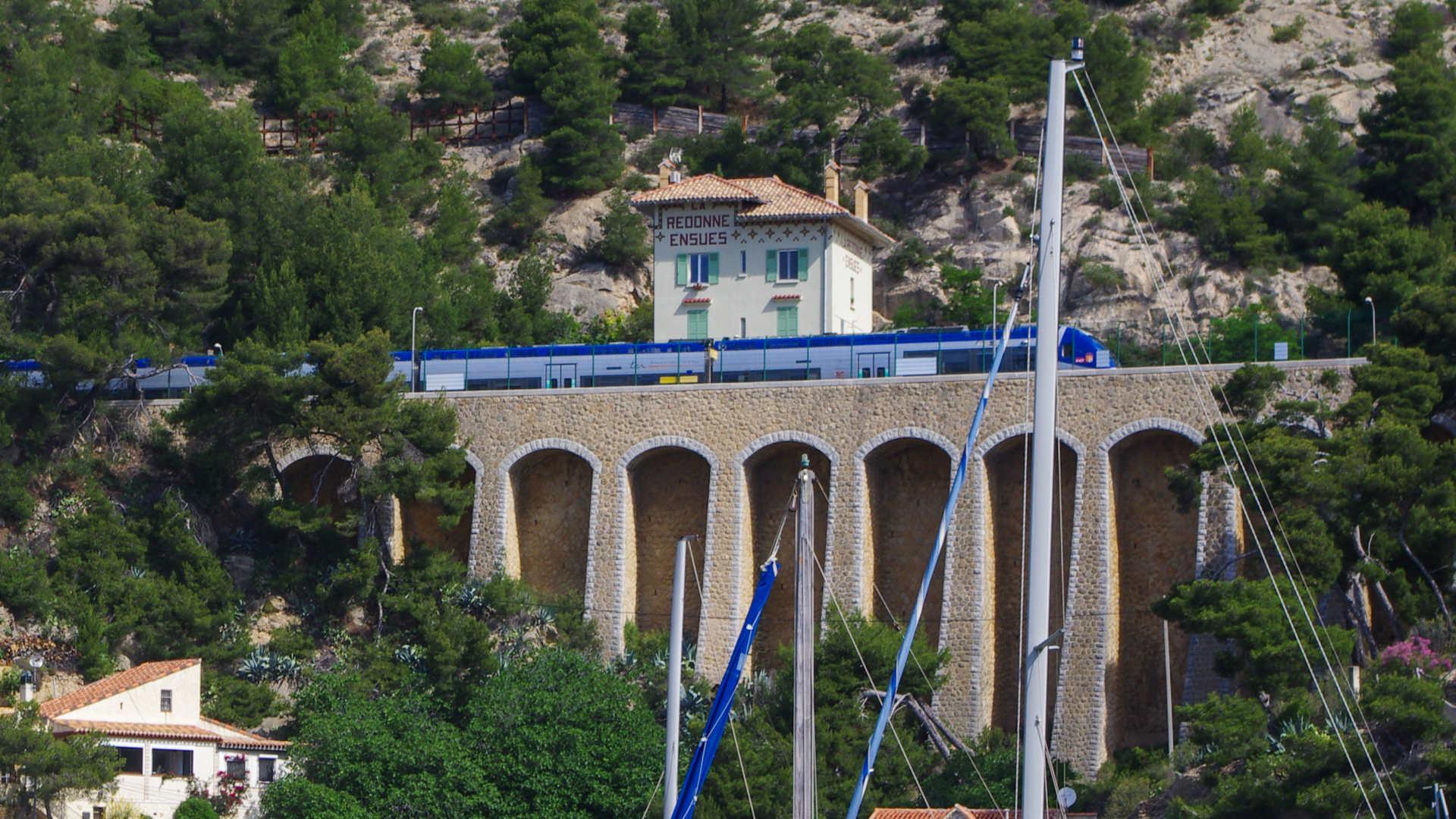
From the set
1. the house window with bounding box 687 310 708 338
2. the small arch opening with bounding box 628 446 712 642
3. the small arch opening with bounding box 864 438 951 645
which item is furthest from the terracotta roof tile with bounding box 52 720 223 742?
the house window with bounding box 687 310 708 338

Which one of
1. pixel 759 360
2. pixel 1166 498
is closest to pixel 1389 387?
pixel 1166 498

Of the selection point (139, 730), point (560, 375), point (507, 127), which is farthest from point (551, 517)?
point (507, 127)

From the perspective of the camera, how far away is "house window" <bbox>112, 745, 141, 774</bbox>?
4991 cm

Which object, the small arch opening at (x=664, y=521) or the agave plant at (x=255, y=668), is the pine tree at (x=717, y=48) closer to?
the small arch opening at (x=664, y=521)

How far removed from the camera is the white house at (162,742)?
49.7 m

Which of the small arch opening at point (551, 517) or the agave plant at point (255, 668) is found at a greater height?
the small arch opening at point (551, 517)

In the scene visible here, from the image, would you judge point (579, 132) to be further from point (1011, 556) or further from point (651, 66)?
point (1011, 556)

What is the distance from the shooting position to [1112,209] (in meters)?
74.6

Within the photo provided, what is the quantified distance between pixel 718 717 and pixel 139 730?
1885cm

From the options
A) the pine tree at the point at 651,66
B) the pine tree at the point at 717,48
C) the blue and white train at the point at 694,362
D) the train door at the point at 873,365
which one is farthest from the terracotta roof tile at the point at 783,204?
the pine tree at the point at 717,48

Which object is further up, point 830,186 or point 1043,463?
point 830,186

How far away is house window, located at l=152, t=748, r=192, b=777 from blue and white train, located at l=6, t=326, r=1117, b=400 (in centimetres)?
1154

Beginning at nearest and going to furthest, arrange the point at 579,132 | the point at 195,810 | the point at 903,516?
the point at 195,810 → the point at 903,516 → the point at 579,132

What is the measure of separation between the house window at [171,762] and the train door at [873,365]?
61.2ft
